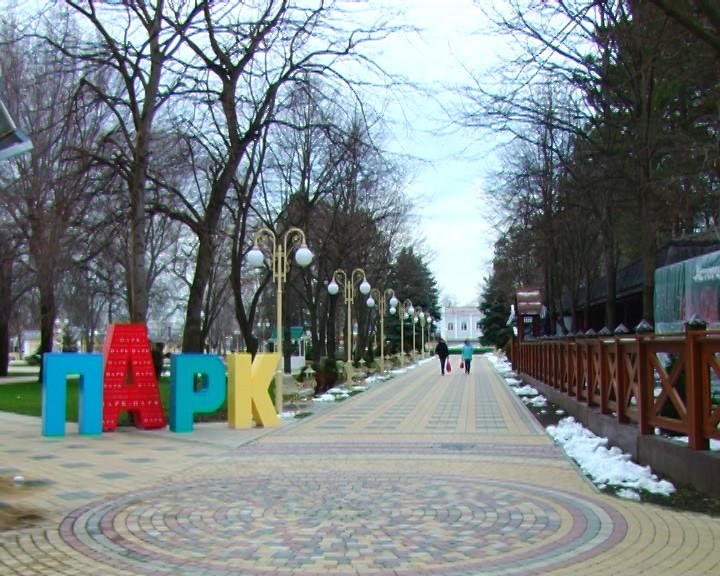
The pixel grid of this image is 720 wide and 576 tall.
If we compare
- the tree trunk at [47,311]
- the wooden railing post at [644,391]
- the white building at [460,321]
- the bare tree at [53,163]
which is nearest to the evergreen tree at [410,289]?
the tree trunk at [47,311]

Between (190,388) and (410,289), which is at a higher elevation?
(410,289)

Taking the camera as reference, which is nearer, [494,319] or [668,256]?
[668,256]

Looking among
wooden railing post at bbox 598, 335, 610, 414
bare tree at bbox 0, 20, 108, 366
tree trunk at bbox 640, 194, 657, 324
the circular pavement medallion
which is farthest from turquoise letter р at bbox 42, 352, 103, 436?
tree trunk at bbox 640, 194, 657, 324

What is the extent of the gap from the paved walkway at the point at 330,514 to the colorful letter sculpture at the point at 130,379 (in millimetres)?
1288

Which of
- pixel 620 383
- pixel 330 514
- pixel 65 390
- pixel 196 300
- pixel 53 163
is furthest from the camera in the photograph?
pixel 53 163

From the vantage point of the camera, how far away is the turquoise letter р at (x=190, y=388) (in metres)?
14.0

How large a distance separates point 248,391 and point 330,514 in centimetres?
800

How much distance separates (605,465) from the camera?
9.48 metres

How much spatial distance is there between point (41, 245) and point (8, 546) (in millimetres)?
15602

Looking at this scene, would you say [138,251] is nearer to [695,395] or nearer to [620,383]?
[620,383]

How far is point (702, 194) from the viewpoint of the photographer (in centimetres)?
1658

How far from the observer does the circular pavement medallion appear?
216 inches

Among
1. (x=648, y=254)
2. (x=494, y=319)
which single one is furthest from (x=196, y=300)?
(x=494, y=319)

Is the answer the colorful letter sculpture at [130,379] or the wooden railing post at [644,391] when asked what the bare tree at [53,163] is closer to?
the colorful letter sculpture at [130,379]
